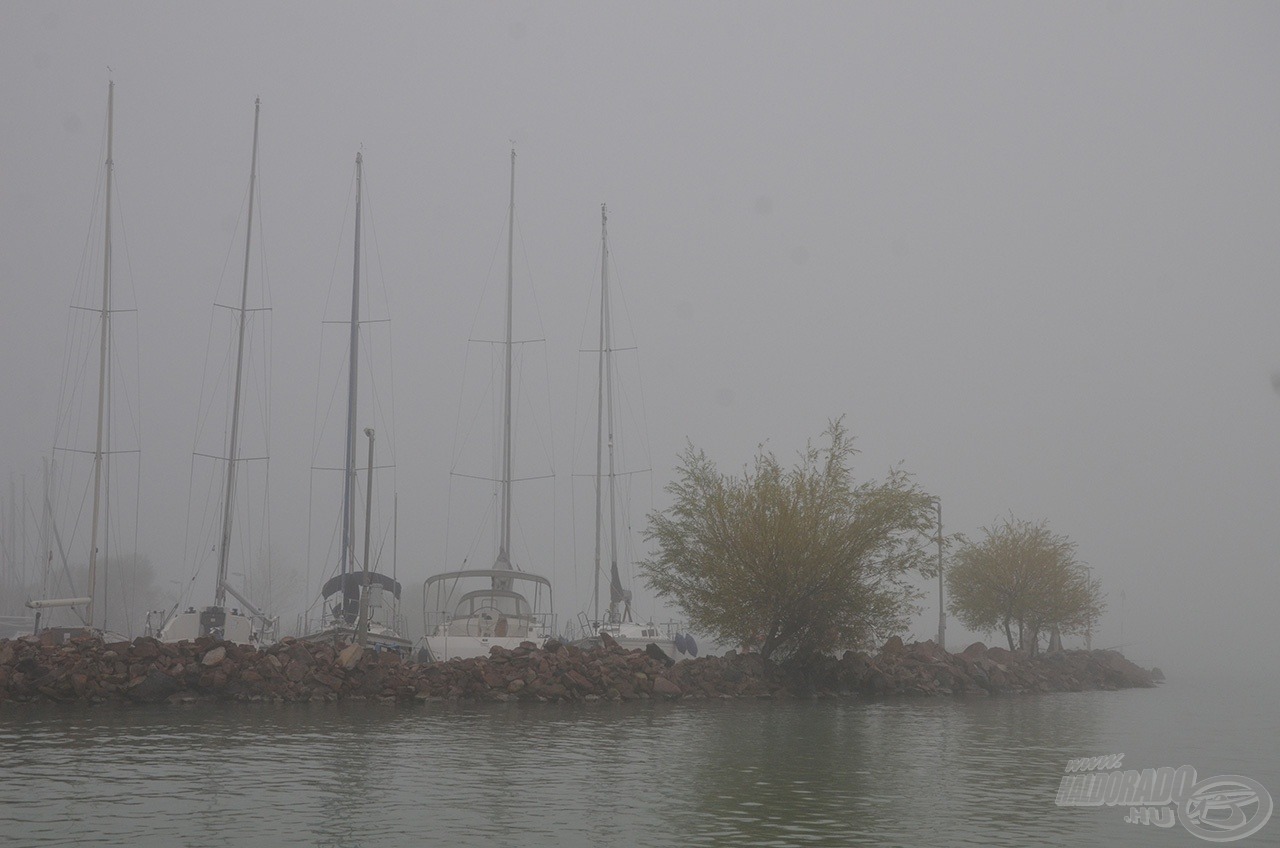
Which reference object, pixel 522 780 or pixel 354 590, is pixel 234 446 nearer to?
pixel 354 590

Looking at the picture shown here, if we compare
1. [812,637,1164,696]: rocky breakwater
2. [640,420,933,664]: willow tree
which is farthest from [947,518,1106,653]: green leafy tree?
[640,420,933,664]: willow tree

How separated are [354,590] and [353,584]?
0.25m

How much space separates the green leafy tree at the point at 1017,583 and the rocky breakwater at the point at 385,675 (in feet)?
76.6

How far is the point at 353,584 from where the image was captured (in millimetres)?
49219

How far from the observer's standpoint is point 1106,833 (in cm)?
1424

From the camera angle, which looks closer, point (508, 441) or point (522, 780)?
point (522, 780)

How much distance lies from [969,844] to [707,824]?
307 centimetres

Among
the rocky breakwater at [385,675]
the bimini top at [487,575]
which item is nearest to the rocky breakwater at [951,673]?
the rocky breakwater at [385,675]

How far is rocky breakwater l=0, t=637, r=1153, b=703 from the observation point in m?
33.6

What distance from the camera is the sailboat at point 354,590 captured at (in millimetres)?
44219

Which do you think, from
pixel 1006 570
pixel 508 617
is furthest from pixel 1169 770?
pixel 1006 570

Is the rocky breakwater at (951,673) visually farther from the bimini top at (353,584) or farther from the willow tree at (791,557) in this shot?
the bimini top at (353,584)

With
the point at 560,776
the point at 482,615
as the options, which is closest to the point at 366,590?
the point at 482,615

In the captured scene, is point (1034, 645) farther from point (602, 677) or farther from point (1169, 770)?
point (1169, 770)
